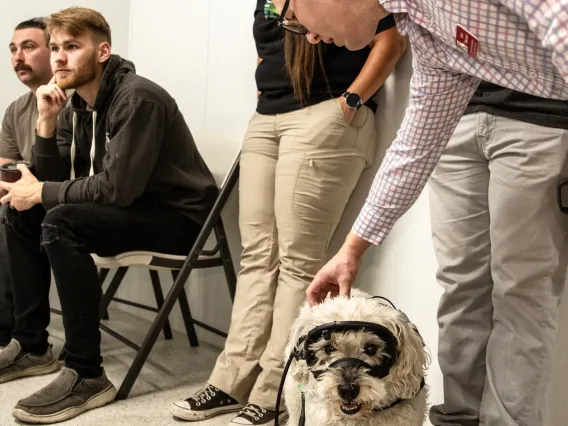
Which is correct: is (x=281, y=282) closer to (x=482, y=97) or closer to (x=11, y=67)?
(x=482, y=97)

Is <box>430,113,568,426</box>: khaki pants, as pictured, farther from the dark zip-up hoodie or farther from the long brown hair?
the dark zip-up hoodie

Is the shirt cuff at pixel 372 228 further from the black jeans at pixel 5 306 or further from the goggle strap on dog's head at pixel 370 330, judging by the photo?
the black jeans at pixel 5 306

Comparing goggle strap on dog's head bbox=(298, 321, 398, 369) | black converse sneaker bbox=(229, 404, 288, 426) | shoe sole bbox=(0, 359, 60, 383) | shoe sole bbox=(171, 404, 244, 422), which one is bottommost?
shoe sole bbox=(0, 359, 60, 383)

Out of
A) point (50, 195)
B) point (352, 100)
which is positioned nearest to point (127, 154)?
point (50, 195)

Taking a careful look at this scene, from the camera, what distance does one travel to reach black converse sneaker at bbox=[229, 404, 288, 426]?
6.32ft

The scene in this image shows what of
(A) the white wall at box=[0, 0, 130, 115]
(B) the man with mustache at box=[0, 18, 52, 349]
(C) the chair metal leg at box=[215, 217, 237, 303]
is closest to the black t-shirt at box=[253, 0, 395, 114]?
(C) the chair metal leg at box=[215, 217, 237, 303]

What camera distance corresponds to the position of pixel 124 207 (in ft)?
7.23

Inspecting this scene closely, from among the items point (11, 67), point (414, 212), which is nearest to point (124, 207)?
point (414, 212)

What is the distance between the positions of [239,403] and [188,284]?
108 cm

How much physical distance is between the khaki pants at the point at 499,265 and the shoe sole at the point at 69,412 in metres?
1.06

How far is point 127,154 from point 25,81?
123 centimetres

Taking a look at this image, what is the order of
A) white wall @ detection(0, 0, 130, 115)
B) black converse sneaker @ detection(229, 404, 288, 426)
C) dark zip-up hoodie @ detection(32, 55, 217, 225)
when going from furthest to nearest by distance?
1. white wall @ detection(0, 0, 130, 115)
2. dark zip-up hoodie @ detection(32, 55, 217, 225)
3. black converse sneaker @ detection(229, 404, 288, 426)

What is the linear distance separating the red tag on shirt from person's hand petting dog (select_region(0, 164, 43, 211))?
169 cm

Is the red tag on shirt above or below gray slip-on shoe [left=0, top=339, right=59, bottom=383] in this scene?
above
